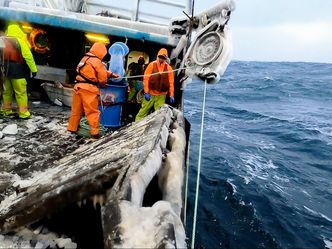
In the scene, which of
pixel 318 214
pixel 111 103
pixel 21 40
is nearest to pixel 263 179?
pixel 318 214

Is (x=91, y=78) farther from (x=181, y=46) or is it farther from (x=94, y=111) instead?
(x=181, y=46)

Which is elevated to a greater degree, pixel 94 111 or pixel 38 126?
pixel 94 111

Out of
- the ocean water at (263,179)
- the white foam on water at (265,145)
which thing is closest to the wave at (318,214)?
the ocean water at (263,179)

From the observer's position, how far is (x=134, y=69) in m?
7.86

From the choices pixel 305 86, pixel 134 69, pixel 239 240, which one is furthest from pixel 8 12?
pixel 305 86

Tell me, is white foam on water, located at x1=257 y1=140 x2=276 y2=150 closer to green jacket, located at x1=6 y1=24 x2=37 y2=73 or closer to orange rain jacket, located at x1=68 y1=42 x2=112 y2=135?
orange rain jacket, located at x1=68 y1=42 x2=112 y2=135

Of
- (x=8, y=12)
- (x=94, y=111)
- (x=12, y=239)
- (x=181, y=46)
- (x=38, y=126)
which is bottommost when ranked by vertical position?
(x=12, y=239)

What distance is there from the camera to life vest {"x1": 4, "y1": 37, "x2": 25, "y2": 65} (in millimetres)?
5574

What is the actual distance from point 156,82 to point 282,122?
26.6ft

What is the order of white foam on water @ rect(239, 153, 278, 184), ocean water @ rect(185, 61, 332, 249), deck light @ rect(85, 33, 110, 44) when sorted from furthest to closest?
deck light @ rect(85, 33, 110, 44) < white foam on water @ rect(239, 153, 278, 184) < ocean water @ rect(185, 61, 332, 249)

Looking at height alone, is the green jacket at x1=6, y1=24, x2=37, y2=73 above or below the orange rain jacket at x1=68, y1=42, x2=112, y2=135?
above

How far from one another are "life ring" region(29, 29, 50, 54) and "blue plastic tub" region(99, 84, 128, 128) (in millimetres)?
3639

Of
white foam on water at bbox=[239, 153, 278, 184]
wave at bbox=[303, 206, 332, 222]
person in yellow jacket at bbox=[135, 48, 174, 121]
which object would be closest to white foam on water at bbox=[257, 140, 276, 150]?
white foam on water at bbox=[239, 153, 278, 184]

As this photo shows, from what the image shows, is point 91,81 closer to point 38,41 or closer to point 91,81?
point 91,81
